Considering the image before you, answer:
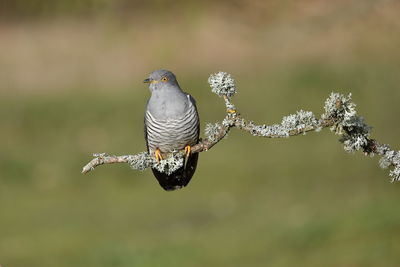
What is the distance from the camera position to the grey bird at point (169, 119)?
4656mm

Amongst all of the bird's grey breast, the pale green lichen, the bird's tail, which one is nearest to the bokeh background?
the bird's grey breast

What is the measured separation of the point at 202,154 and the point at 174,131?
7.86m

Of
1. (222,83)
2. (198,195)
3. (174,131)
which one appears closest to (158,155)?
(174,131)

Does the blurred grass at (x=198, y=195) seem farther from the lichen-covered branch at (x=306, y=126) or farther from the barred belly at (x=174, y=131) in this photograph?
the lichen-covered branch at (x=306, y=126)

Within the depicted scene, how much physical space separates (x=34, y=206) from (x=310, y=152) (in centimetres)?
397

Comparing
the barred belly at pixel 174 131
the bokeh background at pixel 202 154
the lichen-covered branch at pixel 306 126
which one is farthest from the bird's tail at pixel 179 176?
the lichen-covered branch at pixel 306 126

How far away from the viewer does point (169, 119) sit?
15.4 ft

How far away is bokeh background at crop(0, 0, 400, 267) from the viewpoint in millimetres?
4766

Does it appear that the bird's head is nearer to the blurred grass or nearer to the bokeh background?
the bokeh background

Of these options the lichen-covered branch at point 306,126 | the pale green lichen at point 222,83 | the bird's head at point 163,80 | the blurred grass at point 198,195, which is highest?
the blurred grass at point 198,195

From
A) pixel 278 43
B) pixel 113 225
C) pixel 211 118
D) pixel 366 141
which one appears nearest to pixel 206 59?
pixel 211 118

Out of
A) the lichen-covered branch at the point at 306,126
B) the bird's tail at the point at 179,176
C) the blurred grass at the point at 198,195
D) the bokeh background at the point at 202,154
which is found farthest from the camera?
the blurred grass at the point at 198,195

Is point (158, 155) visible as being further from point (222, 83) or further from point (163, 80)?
point (222, 83)

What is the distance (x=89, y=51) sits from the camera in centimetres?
1711
